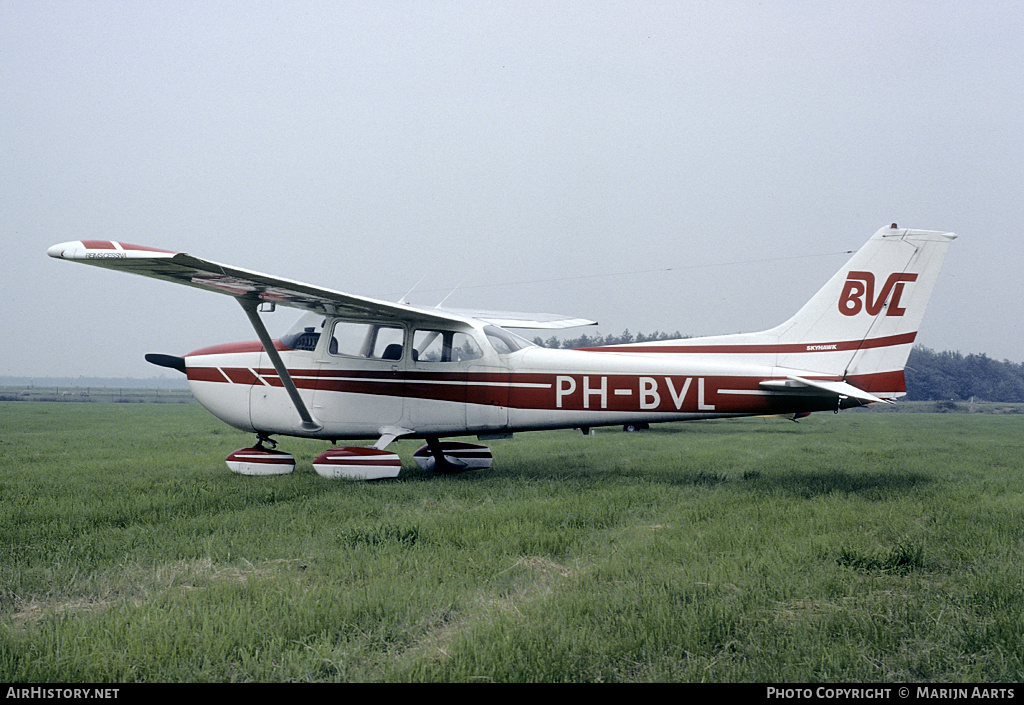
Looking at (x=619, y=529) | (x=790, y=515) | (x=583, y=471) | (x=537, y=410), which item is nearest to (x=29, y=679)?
(x=619, y=529)

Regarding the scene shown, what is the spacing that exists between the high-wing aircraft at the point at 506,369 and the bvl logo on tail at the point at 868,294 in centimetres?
1

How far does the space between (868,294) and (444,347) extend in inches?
224

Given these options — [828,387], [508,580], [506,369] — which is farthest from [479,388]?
[508,580]

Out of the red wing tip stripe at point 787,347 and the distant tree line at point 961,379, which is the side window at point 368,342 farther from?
the distant tree line at point 961,379

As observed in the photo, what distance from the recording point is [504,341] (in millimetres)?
9680

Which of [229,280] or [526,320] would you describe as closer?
[229,280]

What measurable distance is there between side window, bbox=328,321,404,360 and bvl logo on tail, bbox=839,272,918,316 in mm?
6018

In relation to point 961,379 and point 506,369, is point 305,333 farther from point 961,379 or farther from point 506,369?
point 961,379

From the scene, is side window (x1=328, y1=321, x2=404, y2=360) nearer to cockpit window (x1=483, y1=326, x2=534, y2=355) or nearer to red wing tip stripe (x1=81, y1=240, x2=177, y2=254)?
cockpit window (x1=483, y1=326, x2=534, y2=355)

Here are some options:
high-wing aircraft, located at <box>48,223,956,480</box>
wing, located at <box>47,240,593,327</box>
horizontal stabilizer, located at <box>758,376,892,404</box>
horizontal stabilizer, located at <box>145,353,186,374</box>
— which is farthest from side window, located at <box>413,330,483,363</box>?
horizontal stabilizer, located at <box>758,376,892,404</box>

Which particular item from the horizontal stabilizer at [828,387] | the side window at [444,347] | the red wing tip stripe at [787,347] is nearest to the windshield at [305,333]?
the side window at [444,347]

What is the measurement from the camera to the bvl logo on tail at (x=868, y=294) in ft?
30.1

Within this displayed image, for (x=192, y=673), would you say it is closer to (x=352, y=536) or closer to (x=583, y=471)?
(x=352, y=536)

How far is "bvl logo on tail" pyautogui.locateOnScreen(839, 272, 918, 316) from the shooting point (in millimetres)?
9164
